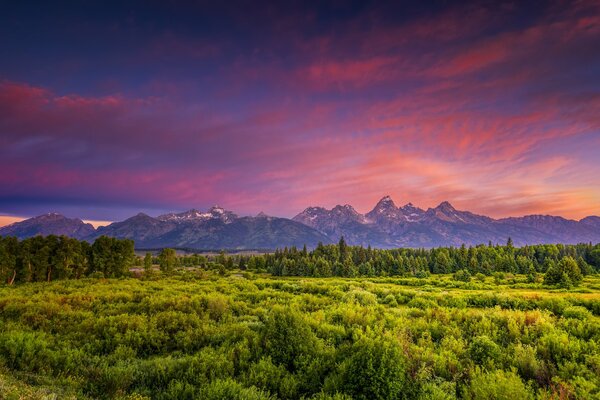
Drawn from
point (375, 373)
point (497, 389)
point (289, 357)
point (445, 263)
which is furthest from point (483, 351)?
point (445, 263)

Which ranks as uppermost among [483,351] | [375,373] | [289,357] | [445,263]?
[375,373]

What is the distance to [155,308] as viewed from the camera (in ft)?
62.6

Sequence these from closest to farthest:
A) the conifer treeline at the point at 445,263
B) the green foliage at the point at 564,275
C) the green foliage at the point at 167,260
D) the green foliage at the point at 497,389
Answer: the green foliage at the point at 497,389 → the green foliage at the point at 564,275 → the green foliage at the point at 167,260 → the conifer treeline at the point at 445,263

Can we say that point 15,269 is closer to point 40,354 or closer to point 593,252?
point 40,354

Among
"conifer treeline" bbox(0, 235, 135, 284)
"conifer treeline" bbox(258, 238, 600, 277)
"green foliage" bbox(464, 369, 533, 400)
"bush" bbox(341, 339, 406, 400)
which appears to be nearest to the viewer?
"green foliage" bbox(464, 369, 533, 400)

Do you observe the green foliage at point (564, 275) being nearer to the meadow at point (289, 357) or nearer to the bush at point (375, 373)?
the meadow at point (289, 357)

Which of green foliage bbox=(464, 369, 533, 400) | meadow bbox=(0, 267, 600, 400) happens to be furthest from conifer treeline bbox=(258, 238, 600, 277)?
green foliage bbox=(464, 369, 533, 400)

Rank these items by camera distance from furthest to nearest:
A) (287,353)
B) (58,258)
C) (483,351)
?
(58,258), (483,351), (287,353)

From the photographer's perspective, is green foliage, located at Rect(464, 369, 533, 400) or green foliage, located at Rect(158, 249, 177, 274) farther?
green foliage, located at Rect(158, 249, 177, 274)

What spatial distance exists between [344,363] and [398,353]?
1.93 metres

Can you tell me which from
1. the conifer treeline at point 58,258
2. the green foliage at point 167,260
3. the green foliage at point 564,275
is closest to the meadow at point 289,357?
the conifer treeline at point 58,258

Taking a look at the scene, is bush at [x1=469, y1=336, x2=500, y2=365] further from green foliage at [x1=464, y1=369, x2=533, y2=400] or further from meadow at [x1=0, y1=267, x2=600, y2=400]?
green foliage at [x1=464, y1=369, x2=533, y2=400]

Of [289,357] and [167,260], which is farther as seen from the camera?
[167,260]

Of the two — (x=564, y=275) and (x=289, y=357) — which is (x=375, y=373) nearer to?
(x=289, y=357)
